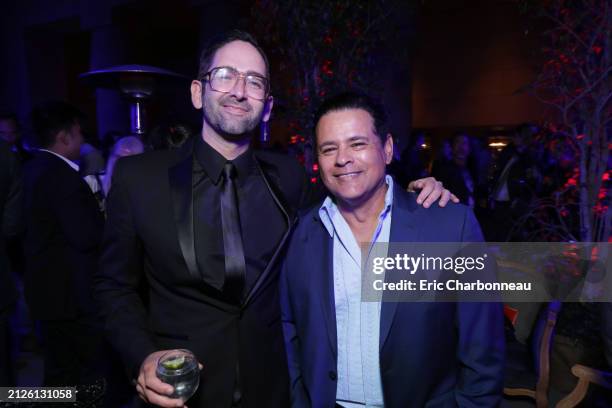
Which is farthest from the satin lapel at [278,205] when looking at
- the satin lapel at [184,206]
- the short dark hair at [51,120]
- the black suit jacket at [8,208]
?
the short dark hair at [51,120]

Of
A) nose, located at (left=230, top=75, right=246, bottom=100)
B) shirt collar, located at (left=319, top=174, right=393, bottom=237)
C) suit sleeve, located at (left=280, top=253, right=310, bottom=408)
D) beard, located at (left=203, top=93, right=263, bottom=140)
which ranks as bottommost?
suit sleeve, located at (left=280, top=253, right=310, bottom=408)

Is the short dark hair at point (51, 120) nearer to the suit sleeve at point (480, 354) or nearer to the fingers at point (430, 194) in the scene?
the fingers at point (430, 194)

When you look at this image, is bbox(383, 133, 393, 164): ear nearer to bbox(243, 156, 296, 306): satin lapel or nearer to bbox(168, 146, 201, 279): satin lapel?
bbox(243, 156, 296, 306): satin lapel

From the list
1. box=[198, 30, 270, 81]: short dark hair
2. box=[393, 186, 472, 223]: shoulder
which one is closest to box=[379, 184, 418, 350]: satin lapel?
box=[393, 186, 472, 223]: shoulder

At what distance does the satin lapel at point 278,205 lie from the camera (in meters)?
1.53

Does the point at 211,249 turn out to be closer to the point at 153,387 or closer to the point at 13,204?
the point at 153,387

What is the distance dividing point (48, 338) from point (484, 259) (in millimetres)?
2911

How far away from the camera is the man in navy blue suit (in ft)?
4.59

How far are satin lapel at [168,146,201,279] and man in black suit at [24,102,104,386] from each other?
1.49 metres

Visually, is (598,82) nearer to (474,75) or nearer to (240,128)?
(240,128)

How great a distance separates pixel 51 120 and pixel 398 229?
262 cm

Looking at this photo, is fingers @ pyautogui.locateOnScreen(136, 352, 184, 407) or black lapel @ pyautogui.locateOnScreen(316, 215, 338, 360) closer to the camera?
fingers @ pyautogui.locateOnScreen(136, 352, 184, 407)

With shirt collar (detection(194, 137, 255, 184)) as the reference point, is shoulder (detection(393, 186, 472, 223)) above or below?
below

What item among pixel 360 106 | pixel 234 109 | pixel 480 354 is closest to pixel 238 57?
pixel 234 109
